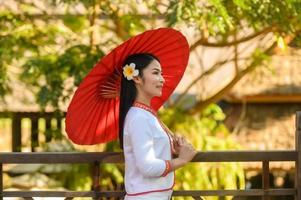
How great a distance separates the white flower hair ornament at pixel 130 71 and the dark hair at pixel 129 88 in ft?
0.06

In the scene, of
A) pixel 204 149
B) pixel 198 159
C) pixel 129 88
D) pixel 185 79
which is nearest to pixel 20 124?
pixel 185 79

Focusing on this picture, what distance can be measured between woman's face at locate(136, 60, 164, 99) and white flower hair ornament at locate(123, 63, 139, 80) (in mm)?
44

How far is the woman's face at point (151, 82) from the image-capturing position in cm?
360

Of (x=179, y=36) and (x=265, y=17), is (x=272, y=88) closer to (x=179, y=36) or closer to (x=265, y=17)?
(x=265, y=17)

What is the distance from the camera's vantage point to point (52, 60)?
7.09m

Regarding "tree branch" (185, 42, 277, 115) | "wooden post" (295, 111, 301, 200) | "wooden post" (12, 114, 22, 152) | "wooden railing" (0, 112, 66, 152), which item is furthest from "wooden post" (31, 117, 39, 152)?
"wooden post" (295, 111, 301, 200)

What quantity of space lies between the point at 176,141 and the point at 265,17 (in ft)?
9.38

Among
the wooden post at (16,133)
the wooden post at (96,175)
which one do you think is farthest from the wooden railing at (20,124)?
the wooden post at (96,175)

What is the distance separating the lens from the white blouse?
3430 millimetres

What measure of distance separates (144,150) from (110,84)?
0.53 m

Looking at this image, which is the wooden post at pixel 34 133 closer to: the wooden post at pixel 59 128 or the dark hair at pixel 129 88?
the wooden post at pixel 59 128

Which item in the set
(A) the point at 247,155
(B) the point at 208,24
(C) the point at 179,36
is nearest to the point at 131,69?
(C) the point at 179,36

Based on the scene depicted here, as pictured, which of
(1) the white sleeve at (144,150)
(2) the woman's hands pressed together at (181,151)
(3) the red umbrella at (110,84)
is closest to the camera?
(1) the white sleeve at (144,150)

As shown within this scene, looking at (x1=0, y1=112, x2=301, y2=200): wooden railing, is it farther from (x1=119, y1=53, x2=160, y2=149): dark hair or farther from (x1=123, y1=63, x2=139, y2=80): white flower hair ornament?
(x1=123, y1=63, x2=139, y2=80): white flower hair ornament
